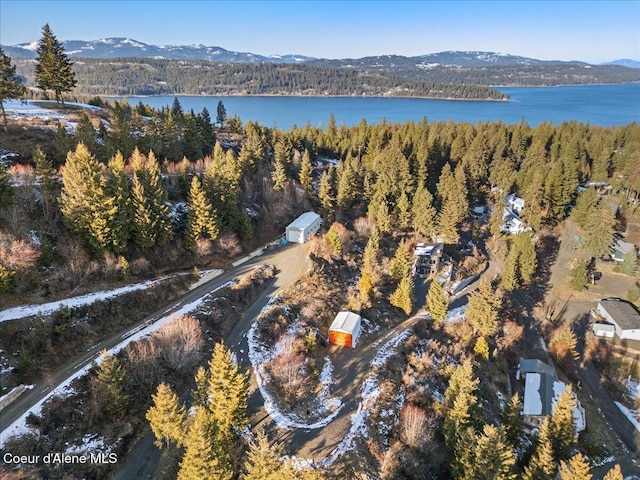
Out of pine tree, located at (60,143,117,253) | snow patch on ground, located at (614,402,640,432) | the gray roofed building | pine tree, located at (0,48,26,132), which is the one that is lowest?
snow patch on ground, located at (614,402,640,432)

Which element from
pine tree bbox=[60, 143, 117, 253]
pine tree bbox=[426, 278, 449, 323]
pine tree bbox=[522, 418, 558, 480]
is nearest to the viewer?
pine tree bbox=[522, 418, 558, 480]

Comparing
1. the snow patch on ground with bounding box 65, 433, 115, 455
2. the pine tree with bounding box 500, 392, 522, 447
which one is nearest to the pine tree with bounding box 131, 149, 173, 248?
the snow patch on ground with bounding box 65, 433, 115, 455

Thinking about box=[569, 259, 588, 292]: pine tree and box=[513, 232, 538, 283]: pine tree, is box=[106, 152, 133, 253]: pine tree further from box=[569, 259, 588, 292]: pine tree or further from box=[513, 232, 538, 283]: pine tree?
box=[569, 259, 588, 292]: pine tree

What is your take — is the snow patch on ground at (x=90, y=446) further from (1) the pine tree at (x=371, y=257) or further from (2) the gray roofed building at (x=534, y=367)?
(2) the gray roofed building at (x=534, y=367)

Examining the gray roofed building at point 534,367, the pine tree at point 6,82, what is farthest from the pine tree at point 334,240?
the pine tree at point 6,82

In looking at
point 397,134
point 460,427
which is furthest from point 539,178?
point 460,427

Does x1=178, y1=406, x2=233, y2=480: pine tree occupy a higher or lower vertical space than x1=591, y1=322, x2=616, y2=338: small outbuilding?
higher
